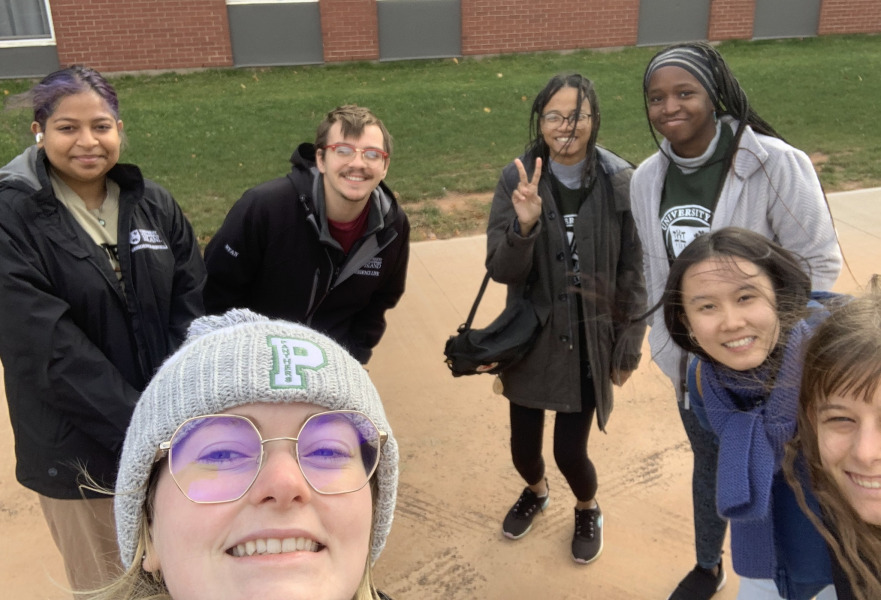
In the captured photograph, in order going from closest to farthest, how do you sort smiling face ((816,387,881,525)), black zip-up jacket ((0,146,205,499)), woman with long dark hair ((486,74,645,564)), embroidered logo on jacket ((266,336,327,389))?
1. embroidered logo on jacket ((266,336,327,389))
2. smiling face ((816,387,881,525))
3. black zip-up jacket ((0,146,205,499))
4. woman with long dark hair ((486,74,645,564))

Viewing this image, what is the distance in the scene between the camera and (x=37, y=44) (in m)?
12.6

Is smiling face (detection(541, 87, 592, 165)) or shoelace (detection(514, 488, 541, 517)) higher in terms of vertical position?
smiling face (detection(541, 87, 592, 165))

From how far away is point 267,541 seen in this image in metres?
1.22

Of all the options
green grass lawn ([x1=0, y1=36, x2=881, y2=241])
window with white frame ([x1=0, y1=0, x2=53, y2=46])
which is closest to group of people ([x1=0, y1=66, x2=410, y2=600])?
green grass lawn ([x1=0, y1=36, x2=881, y2=241])

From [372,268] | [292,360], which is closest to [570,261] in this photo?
[372,268]

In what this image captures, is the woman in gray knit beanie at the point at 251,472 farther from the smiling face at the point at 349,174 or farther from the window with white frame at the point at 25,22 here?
the window with white frame at the point at 25,22

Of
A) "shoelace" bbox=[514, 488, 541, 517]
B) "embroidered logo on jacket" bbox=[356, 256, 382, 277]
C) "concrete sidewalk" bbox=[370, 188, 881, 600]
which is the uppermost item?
"embroidered logo on jacket" bbox=[356, 256, 382, 277]

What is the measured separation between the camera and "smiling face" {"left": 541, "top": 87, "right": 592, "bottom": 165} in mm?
2955

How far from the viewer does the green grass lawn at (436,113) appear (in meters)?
8.10

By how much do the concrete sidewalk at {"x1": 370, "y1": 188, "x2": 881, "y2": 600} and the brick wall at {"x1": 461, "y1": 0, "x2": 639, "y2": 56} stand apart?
10.3 meters

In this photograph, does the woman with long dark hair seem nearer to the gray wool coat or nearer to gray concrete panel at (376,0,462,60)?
the gray wool coat

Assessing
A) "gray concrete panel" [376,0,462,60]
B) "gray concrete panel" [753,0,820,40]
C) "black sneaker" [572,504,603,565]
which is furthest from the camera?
"gray concrete panel" [753,0,820,40]

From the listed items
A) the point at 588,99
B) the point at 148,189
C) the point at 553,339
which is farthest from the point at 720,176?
the point at 148,189

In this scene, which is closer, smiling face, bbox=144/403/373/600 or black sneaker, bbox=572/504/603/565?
smiling face, bbox=144/403/373/600
